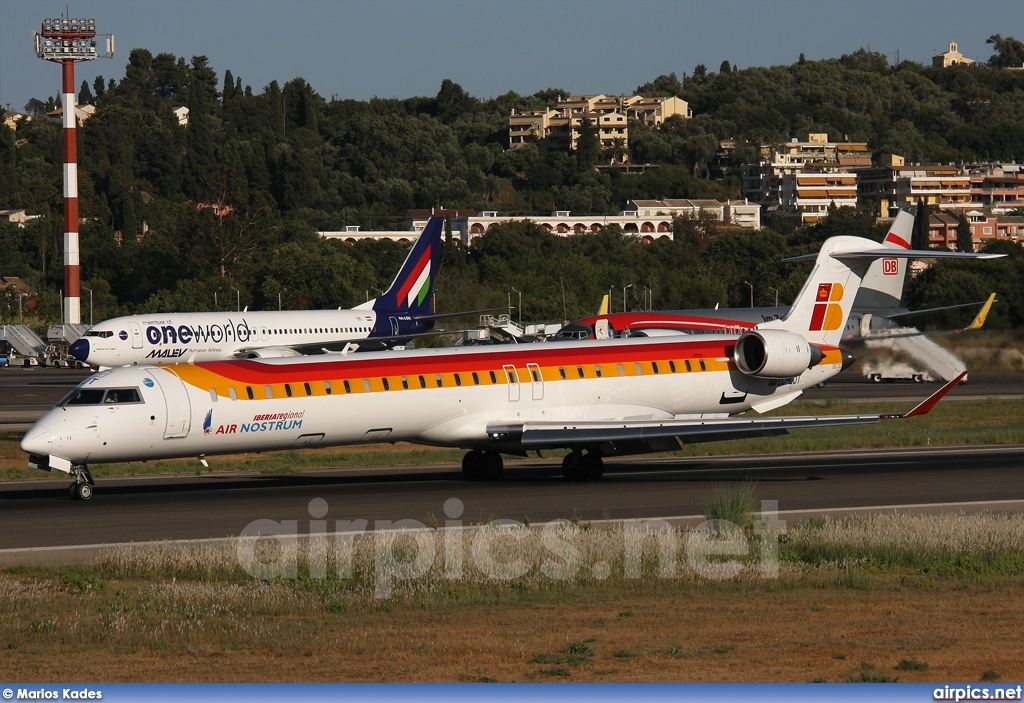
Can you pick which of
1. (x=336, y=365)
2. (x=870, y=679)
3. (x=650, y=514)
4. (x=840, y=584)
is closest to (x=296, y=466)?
(x=336, y=365)

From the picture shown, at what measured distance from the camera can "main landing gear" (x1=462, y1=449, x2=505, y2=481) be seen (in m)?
29.8

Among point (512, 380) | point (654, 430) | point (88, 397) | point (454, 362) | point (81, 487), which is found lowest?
point (81, 487)

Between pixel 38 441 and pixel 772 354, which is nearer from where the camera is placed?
pixel 38 441

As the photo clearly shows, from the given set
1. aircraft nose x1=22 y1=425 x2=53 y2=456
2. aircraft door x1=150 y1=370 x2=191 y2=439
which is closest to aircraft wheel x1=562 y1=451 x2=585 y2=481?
aircraft door x1=150 y1=370 x2=191 y2=439

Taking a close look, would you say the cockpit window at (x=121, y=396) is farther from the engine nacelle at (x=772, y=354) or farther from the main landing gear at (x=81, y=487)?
the engine nacelle at (x=772, y=354)

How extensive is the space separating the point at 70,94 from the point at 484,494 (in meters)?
68.9

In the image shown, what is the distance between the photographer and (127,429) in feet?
82.5

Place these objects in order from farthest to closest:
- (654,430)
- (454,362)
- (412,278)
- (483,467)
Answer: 1. (412,278)
2. (483,467)
3. (454,362)
4. (654,430)

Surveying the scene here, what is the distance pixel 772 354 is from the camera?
31.0 m

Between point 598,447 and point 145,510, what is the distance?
31.2ft

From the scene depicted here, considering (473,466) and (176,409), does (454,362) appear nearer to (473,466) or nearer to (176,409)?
(473,466)

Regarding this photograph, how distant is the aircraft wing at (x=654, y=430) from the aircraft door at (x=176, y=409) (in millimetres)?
6221

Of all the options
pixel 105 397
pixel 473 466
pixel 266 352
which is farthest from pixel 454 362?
pixel 266 352

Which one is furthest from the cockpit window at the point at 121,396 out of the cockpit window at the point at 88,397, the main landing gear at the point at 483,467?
the main landing gear at the point at 483,467
